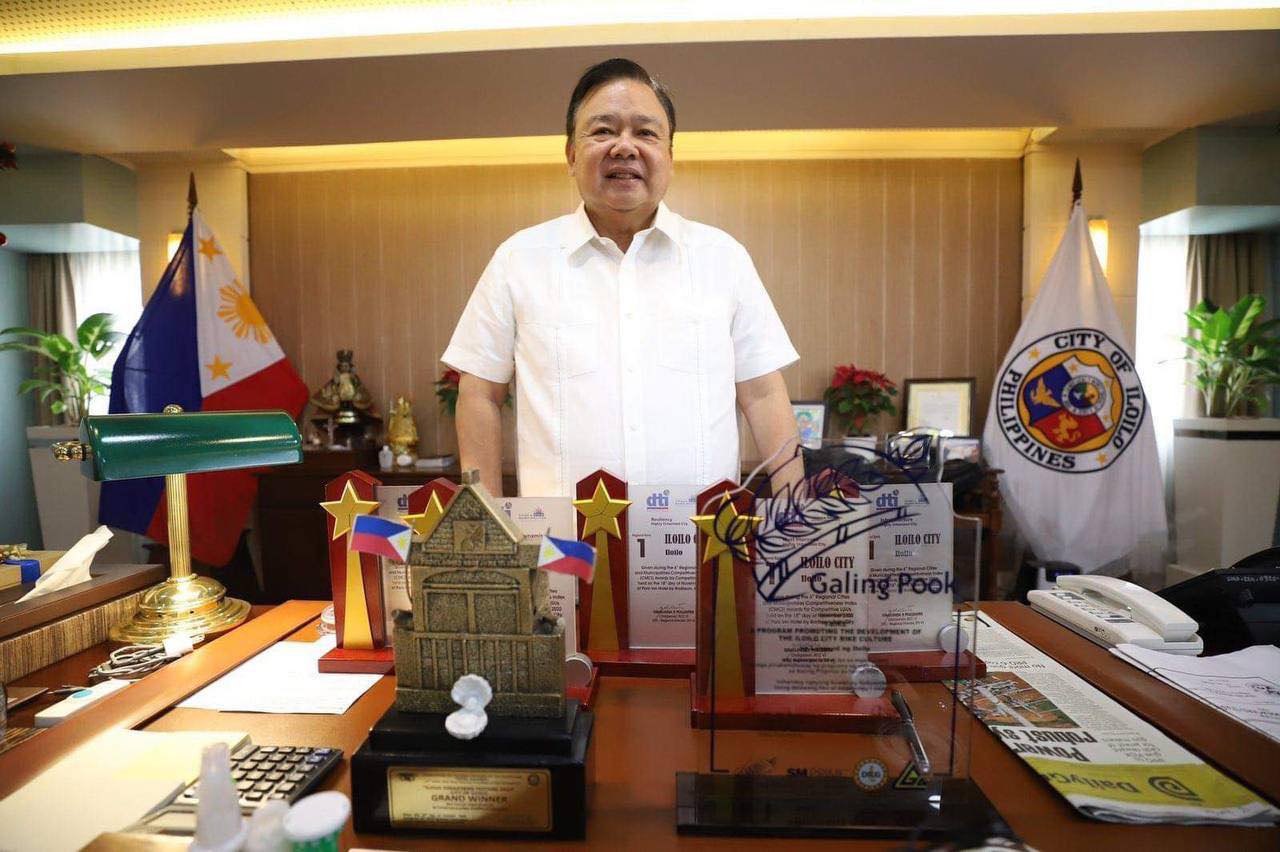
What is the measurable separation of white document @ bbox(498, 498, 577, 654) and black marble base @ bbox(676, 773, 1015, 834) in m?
0.32

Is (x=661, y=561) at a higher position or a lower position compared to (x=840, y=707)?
higher

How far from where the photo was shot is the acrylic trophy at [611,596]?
100 centimetres

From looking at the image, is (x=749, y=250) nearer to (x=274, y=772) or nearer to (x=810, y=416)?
(x=810, y=416)

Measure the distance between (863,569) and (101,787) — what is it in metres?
0.91

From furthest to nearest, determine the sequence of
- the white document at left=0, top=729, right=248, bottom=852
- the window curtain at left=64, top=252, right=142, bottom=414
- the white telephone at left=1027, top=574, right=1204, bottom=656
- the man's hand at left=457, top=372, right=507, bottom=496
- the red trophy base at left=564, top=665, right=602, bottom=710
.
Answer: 1. the window curtain at left=64, top=252, right=142, bottom=414
2. the man's hand at left=457, top=372, right=507, bottom=496
3. the white telephone at left=1027, top=574, right=1204, bottom=656
4. the red trophy base at left=564, top=665, right=602, bottom=710
5. the white document at left=0, top=729, right=248, bottom=852

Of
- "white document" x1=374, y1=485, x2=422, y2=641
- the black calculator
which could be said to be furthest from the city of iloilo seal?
the black calculator

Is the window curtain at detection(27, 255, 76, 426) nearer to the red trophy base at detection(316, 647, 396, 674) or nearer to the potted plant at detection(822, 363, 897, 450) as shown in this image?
the red trophy base at detection(316, 647, 396, 674)

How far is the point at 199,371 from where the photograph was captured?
3.61 metres

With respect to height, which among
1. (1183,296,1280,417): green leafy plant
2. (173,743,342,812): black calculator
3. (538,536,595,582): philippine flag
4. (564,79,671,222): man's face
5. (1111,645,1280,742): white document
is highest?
(564,79,671,222): man's face

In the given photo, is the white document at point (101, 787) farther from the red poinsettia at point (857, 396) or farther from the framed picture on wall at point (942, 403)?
the framed picture on wall at point (942, 403)

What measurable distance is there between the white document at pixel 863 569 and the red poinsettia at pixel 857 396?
333 centimetres

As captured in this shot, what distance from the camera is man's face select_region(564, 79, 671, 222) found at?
4.24ft

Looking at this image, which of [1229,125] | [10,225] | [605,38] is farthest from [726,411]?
[10,225]

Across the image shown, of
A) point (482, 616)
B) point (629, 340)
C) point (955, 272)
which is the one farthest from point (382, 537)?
point (955, 272)
